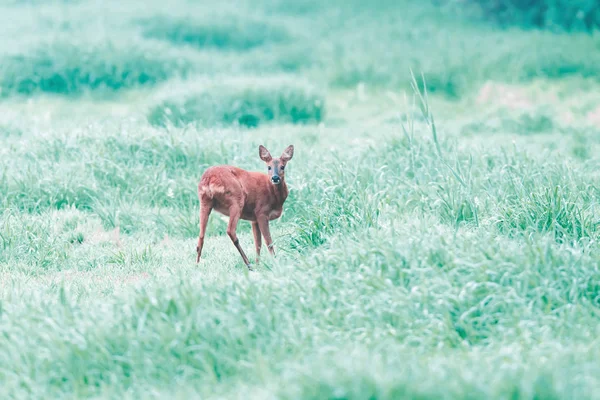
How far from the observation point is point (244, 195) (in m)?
5.20

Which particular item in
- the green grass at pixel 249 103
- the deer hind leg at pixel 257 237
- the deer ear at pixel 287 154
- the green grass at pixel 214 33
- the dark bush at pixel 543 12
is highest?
the dark bush at pixel 543 12

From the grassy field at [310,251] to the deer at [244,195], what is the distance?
23 centimetres

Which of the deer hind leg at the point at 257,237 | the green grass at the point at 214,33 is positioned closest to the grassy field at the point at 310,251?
the deer hind leg at the point at 257,237

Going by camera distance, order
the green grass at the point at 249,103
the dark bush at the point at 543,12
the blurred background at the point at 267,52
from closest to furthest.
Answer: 1. the green grass at the point at 249,103
2. the blurred background at the point at 267,52
3. the dark bush at the point at 543,12

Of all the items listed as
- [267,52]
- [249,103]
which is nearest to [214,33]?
[267,52]

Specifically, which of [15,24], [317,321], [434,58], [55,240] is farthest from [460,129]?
[15,24]

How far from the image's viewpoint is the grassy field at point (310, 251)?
3.63 meters

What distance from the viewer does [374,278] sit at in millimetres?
4398

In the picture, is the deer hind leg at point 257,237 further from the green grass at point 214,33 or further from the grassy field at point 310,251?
the green grass at point 214,33

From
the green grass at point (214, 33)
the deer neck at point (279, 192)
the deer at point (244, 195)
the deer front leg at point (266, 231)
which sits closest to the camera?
the deer at point (244, 195)

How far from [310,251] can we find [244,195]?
0.60 meters

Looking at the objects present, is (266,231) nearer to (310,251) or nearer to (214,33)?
(310,251)

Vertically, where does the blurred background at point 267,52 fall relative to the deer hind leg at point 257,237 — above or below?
above

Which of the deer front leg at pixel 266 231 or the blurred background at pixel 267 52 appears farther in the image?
the blurred background at pixel 267 52
